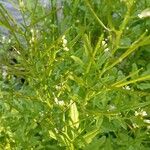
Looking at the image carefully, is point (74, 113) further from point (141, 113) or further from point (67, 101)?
point (141, 113)

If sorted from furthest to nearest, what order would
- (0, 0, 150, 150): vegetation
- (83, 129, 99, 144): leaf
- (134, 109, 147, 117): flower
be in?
(134, 109, 147, 117): flower, (83, 129, 99, 144): leaf, (0, 0, 150, 150): vegetation

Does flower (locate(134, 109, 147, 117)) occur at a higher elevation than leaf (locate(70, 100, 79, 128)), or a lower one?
higher

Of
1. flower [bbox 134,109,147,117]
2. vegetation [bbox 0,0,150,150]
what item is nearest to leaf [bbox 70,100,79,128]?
vegetation [bbox 0,0,150,150]

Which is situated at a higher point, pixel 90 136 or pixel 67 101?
pixel 67 101

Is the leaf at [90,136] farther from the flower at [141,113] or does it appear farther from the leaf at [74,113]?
the flower at [141,113]

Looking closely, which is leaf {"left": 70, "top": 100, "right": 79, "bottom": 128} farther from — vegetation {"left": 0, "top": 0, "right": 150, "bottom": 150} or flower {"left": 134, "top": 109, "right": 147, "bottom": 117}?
flower {"left": 134, "top": 109, "right": 147, "bottom": 117}

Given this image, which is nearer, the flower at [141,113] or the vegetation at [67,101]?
the vegetation at [67,101]

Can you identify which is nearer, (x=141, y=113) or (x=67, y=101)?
(x=67, y=101)

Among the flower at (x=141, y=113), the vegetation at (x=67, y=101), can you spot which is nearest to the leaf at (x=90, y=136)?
the vegetation at (x=67, y=101)

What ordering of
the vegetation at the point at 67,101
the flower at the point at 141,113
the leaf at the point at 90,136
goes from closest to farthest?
the vegetation at the point at 67,101
the leaf at the point at 90,136
the flower at the point at 141,113

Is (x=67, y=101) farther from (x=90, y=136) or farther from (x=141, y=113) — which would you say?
(x=141, y=113)

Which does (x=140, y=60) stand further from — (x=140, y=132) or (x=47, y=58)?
(x=47, y=58)

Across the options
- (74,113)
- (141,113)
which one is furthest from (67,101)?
(141,113)

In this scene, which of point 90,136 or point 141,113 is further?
point 141,113
